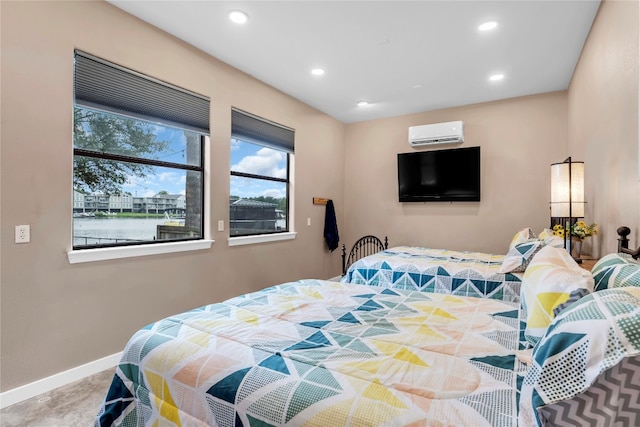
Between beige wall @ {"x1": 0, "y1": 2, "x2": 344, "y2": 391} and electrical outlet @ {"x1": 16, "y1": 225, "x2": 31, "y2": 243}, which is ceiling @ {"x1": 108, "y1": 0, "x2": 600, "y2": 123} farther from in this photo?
electrical outlet @ {"x1": 16, "y1": 225, "x2": 31, "y2": 243}

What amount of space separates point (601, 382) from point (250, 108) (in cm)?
376

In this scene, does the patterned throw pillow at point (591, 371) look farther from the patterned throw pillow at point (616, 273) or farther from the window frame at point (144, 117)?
the window frame at point (144, 117)

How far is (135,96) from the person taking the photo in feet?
8.79

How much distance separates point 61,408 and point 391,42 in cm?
377

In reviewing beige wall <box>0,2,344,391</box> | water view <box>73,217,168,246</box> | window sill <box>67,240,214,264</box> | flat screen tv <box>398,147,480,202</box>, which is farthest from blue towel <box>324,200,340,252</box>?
water view <box>73,217,168,246</box>

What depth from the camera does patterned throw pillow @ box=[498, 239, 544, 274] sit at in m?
2.68

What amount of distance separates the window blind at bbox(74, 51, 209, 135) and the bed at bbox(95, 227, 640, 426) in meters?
1.89

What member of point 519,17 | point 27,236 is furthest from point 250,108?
point 519,17

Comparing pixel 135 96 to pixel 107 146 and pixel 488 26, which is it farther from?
pixel 488 26

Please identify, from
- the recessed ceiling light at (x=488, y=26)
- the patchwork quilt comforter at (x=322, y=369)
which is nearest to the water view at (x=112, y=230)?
the patchwork quilt comforter at (x=322, y=369)

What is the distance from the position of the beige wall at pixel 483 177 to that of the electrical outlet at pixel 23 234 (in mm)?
4330

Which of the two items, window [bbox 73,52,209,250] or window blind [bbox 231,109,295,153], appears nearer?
window [bbox 73,52,209,250]

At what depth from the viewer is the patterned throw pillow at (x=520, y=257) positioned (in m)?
2.68

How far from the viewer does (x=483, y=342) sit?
53.1 inches
